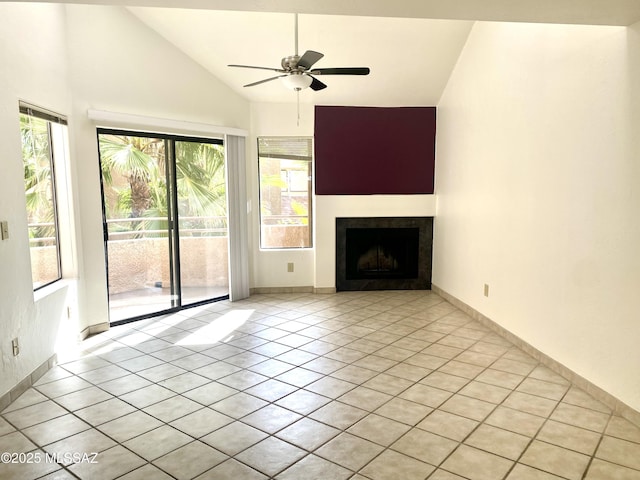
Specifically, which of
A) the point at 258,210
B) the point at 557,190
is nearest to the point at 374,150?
the point at 258,210

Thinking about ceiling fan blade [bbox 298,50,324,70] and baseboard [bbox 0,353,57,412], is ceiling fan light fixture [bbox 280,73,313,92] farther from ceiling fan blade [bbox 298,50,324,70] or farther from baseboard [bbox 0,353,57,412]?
baseboard [bbox 0,353,57,412]

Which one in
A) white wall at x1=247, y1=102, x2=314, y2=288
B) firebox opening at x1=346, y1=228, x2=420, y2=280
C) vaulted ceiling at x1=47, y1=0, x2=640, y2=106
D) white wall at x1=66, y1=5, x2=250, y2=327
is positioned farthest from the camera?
firebox opening at x1=346, y1=228, x2=420, y2=280

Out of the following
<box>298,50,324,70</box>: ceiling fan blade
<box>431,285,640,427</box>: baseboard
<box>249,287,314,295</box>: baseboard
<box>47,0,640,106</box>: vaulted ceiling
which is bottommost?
<box>431,285,640,427</box>: baseboard

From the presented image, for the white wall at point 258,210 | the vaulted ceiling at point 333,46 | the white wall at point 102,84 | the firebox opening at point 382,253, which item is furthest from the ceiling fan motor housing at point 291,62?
the firebox opening at point 382,253

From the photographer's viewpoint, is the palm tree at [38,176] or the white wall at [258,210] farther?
the white wall at [258,210]

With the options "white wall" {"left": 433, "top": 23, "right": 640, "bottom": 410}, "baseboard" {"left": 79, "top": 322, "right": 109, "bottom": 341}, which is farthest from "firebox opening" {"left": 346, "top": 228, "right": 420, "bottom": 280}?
"baseboard" {"left": 79, "top": 322, "right": 109, "bottom": 341}

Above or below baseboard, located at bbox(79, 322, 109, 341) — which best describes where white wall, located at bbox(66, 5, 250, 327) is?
above

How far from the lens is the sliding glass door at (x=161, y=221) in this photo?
4570 millimetres

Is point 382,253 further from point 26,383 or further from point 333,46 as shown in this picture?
point 26,383

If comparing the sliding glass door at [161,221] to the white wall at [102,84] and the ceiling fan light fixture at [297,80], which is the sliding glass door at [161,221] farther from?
the ceiling fan light fixture at [297,80]

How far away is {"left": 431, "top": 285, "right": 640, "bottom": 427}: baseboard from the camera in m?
2.69

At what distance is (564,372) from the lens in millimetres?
3266

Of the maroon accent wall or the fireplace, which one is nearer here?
the maroon accent wall

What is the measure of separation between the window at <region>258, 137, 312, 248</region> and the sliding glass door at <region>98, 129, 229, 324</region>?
2.09 ft
